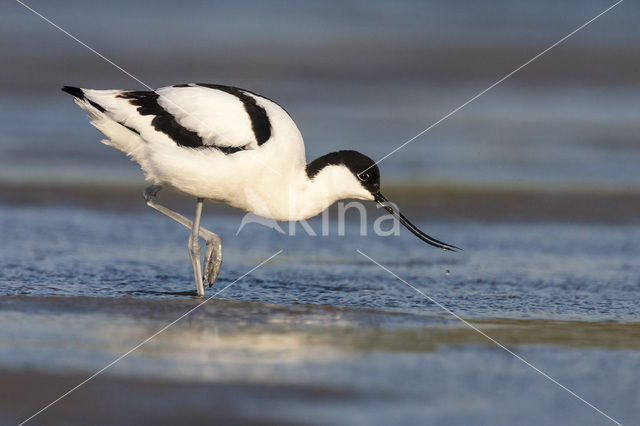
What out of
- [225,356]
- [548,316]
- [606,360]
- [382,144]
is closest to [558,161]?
[382,144]

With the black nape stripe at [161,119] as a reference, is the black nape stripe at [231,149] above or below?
below

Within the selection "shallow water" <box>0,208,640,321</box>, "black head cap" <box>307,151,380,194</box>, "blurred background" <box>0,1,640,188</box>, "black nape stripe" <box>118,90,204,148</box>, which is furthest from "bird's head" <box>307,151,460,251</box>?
"blurred background" <box>0,1,640,188</box>

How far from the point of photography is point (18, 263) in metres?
6.76

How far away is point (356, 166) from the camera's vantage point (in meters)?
6.34

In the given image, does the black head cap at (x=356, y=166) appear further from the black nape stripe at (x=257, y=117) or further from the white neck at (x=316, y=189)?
the black nape stripe at (x=257, y=117)

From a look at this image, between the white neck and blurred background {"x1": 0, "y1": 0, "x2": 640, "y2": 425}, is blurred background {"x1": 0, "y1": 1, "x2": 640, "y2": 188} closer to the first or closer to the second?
blurred background {"x1": 0, "y1": 0, "x2": 640, "y2": 425}

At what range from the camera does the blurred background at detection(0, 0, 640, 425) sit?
4473 millimetres

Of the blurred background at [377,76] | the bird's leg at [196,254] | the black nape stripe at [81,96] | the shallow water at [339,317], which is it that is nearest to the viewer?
the shallow water at [339,317]

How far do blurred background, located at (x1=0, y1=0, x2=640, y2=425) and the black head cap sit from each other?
69 cm

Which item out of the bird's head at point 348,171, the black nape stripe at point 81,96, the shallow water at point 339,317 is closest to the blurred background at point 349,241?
the shallow water at point 339,317

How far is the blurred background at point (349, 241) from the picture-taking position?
447cm

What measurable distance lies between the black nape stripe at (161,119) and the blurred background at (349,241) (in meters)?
0.95

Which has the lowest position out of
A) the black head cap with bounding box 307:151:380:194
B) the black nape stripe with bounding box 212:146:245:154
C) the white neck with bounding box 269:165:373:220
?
the white neck with bounding box 269:165:373:220

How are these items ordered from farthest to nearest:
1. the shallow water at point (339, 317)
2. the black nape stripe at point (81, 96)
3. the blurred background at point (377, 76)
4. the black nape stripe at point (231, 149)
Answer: the blurred background at point (377, 76)
the black nape stripe at point (81, 96)
the black nape stripe at point (231, 149)
the shallow water at point (339, 317)
